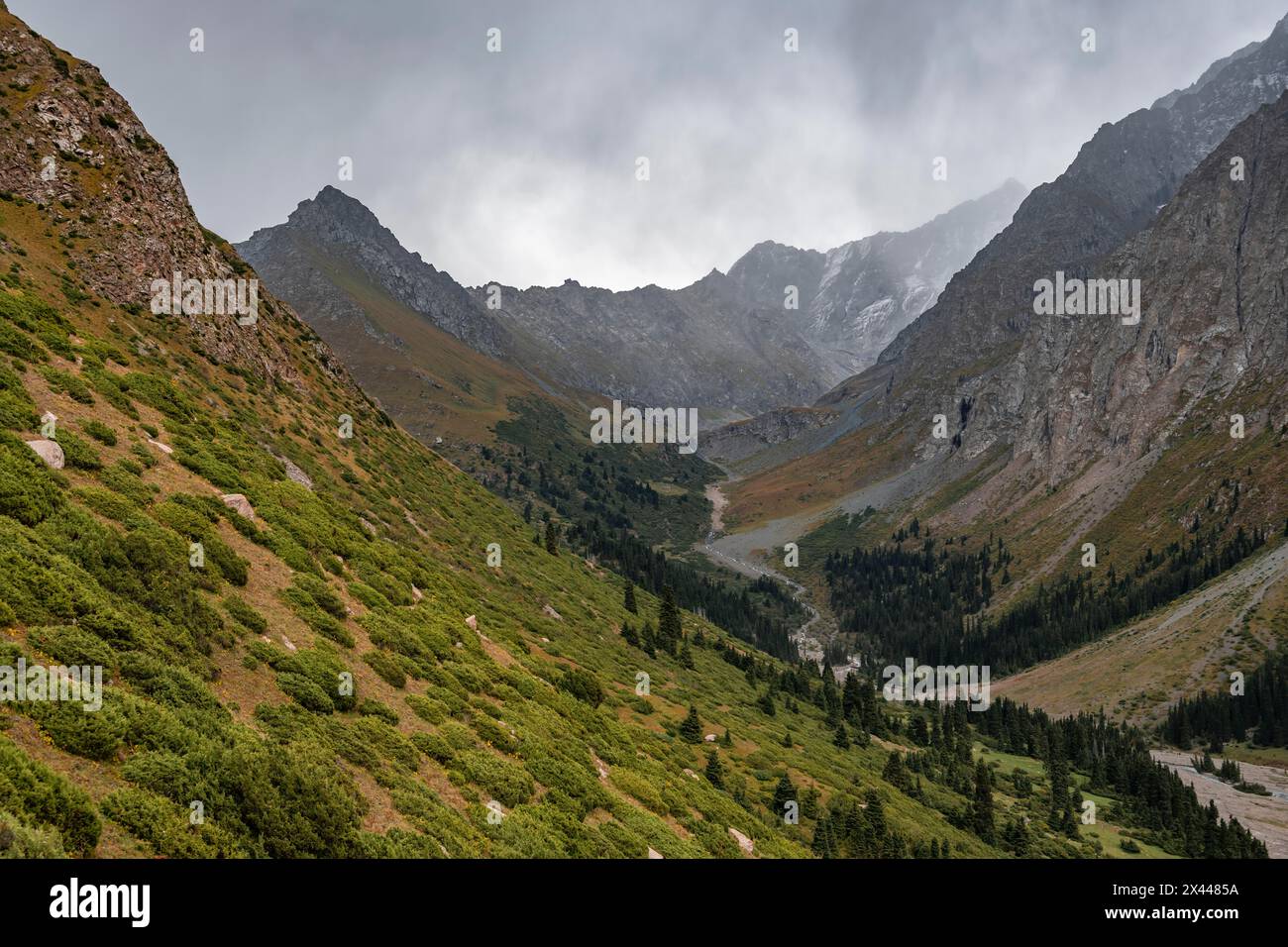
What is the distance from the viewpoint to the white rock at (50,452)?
67.3ft

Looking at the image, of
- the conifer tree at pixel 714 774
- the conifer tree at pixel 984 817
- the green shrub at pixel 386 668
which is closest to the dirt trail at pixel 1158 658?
the conifer tree at pixel 984 817

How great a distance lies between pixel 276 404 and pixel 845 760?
55809 mm

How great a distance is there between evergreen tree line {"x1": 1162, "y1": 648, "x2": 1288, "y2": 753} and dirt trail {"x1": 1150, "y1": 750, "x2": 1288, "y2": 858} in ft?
15.8

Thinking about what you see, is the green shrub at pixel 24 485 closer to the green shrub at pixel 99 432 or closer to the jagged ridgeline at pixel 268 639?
the jagged ridgeline at pixel 268 639

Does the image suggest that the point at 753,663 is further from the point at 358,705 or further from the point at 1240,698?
the point at 1240,698

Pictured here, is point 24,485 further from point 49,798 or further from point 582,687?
point 582,687

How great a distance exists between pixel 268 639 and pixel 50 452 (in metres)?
9.12

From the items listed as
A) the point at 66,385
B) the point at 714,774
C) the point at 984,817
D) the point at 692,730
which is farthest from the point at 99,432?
the point at 984,817

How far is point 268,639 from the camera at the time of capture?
19.8 meters

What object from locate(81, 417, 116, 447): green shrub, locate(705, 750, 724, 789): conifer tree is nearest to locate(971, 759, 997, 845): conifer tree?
locate(705, 750, 724, 789): conifer tree

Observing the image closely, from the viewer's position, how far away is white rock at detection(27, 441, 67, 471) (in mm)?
20500

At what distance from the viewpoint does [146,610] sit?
1675 centimetres
